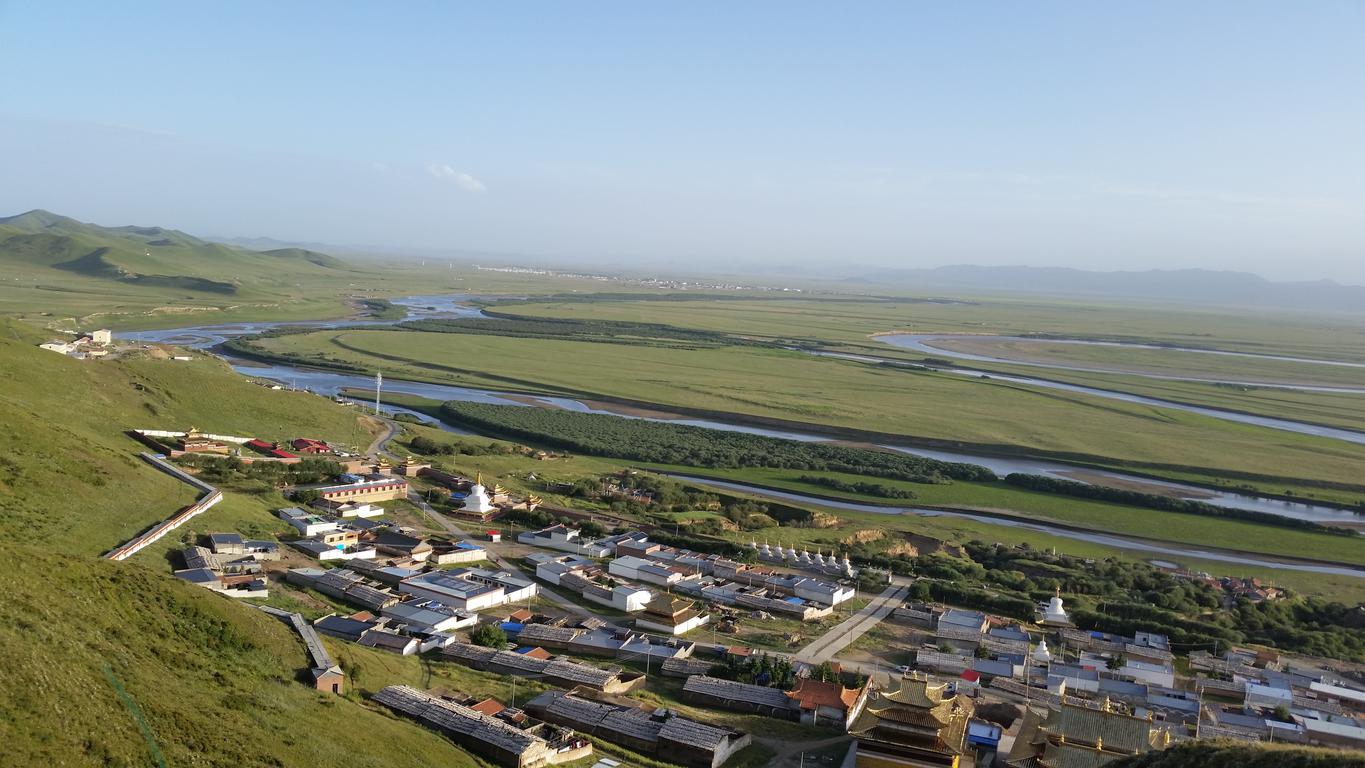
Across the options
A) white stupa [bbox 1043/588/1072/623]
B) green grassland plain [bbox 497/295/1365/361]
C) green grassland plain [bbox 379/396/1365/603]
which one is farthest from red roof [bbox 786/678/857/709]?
green grassland plain [bbox 497/295/1365/361]

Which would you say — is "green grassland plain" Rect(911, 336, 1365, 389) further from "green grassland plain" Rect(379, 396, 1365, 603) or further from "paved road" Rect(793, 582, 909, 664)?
"paved road" Rect(793, 582, 909, 664)

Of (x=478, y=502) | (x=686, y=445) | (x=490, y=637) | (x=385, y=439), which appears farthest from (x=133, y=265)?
(x=490, y=637)

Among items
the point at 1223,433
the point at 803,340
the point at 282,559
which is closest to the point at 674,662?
the point at 282,559

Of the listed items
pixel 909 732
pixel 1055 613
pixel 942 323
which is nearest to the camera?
pixel 909 732

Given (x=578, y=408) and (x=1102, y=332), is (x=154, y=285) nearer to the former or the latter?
(x=578, y=408)

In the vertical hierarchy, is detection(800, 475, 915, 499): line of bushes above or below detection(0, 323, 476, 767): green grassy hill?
below

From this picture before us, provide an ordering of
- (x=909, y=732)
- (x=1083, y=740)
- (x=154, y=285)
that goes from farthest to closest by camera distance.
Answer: (x=154, y=285) → (x=1083, y=740) → (x=909, y=732)
